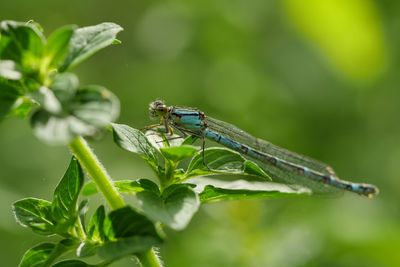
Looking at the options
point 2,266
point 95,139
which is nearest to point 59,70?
point 95,139

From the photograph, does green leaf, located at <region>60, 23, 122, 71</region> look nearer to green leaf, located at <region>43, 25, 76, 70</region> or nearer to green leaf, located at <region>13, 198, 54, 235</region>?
green leaf, located at <region>43, 25, 76, 70</region>

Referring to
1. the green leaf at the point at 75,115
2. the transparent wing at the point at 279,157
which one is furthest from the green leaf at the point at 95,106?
the transparent wing at the point at 279,157

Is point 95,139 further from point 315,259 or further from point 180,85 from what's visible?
point 180,85

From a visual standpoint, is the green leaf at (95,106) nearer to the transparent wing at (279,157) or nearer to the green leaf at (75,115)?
the green leaf at (75,115)

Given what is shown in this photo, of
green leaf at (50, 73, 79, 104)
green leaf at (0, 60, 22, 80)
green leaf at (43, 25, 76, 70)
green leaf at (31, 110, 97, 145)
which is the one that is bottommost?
green leaf at (31, 110, 97, 145)

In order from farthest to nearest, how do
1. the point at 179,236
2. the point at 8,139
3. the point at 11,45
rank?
the point at 8,139 → the point at 179,236 → the point at 11,45

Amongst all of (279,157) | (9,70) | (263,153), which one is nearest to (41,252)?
(9,70)

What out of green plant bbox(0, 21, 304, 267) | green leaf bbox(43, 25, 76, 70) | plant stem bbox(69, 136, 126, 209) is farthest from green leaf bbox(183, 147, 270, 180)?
green leaf bbox(43, 25, 76, 70)
